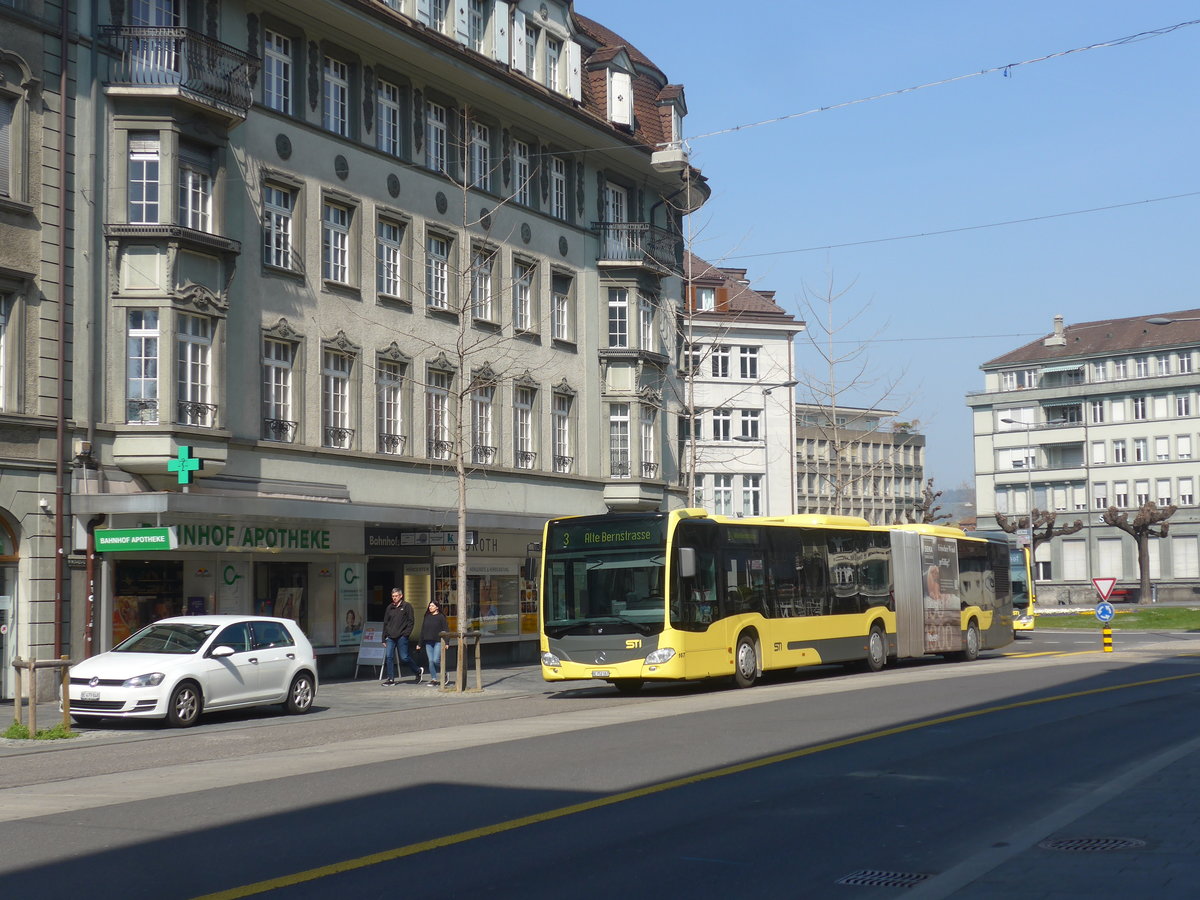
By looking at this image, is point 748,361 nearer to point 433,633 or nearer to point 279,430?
point 279,430

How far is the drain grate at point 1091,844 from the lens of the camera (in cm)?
906

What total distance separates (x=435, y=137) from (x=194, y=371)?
34.9ft

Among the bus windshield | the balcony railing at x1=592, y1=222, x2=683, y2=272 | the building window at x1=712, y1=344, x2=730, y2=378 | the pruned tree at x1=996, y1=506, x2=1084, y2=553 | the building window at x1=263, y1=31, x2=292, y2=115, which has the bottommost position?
the bus windshield

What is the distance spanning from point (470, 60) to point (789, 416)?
4968 cm

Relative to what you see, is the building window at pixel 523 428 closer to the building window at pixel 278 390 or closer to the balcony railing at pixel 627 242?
the balcony railing at pixel 627 242

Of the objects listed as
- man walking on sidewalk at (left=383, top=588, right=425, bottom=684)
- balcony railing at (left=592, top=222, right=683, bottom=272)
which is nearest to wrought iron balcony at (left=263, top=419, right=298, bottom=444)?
man walking on sidewalk at (left=383, top=588, right=425, bottom=684)

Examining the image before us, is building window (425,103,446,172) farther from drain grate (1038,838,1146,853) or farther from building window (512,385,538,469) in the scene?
drain grate (1038,838,1146,853)

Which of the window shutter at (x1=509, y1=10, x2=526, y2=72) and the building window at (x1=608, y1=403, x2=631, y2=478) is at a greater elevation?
the window shutter at (x1=509, y1=10, x2=526, y2=72)

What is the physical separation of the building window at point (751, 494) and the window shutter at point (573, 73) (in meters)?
42.6

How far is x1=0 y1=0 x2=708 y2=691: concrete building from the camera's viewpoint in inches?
1012

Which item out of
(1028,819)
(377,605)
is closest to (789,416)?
(377,605)

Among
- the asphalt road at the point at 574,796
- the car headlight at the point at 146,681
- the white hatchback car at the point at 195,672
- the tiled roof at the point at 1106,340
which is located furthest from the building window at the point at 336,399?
the tiled roof at the point at 1106,340

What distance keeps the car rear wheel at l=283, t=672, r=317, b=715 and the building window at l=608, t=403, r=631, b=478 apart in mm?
19145

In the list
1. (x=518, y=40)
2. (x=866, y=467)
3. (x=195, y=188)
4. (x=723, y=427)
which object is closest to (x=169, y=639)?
(x=195, y=188)
